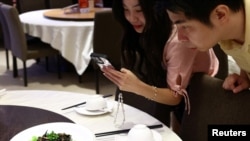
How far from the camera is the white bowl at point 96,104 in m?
1.34

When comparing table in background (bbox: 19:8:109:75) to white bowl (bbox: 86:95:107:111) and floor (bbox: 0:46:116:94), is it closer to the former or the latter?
floor (bbox: 0:46:116:94)

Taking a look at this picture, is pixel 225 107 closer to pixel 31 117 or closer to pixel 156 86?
pixel 156 86

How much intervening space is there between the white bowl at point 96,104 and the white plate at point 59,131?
0.20 m

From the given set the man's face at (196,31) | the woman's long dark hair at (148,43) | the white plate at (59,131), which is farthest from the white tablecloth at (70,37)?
the man's face at (196,31)

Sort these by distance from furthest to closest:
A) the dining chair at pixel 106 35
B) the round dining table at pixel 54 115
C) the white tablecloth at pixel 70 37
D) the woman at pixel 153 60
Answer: the white tablecloth at pixel 70 37 < the dining chair at pixel 106 35 < the woman at pixel 153 60 < the round dining table at pixel 54 115

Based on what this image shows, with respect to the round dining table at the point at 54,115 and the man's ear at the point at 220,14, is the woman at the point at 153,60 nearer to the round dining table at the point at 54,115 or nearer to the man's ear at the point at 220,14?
the round dining table at the point at 54,115

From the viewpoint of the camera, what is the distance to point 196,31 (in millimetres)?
1021

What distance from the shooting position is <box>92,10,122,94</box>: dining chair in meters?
3.36

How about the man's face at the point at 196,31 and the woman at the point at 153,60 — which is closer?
the man's face at the point at 196,31

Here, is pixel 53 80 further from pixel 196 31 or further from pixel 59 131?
pixel 196 31

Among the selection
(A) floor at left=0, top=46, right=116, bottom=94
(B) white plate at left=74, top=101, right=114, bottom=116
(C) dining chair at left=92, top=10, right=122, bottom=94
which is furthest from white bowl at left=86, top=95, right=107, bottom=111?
(A) floor at left=0, top=46, right=116, bottom=94

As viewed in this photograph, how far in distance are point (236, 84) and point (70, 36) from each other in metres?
2.72

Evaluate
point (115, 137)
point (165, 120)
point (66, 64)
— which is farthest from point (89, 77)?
point (115, 137)

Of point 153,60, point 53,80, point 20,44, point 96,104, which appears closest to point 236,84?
point 153,60
